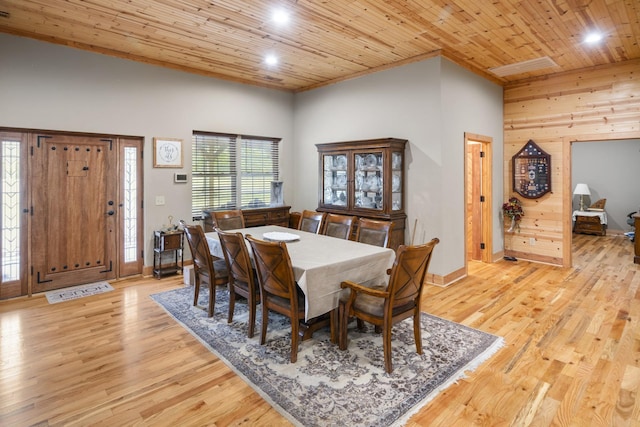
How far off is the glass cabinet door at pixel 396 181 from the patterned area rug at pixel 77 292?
3822 millimetres

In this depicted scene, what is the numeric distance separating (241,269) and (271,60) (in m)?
3.17

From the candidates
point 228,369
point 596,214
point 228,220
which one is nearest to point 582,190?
point 596,214

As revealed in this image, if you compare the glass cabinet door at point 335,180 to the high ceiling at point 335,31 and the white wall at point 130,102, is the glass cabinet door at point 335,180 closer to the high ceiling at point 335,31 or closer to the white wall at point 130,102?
the high ceiling at point 335,31

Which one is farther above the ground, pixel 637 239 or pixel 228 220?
pixel 228 220

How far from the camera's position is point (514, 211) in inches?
238

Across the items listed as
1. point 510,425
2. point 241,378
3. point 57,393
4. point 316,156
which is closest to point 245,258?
point 241,378

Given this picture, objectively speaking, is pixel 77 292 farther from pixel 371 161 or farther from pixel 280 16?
pixel 371 161

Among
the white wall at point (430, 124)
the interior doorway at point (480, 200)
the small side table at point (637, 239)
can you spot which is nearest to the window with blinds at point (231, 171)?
the white wall at point (430, 124)

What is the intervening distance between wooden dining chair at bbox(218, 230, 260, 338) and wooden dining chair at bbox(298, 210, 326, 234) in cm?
131

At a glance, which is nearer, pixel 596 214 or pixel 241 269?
pixel 241 269

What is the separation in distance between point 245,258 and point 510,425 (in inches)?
85.2

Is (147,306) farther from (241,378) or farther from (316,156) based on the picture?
(316,156)

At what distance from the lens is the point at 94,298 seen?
13.8 ft

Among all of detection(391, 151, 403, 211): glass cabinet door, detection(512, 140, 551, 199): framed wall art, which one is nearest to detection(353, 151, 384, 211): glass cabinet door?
detection(391, 151, 403, 211): glass cabinet door
